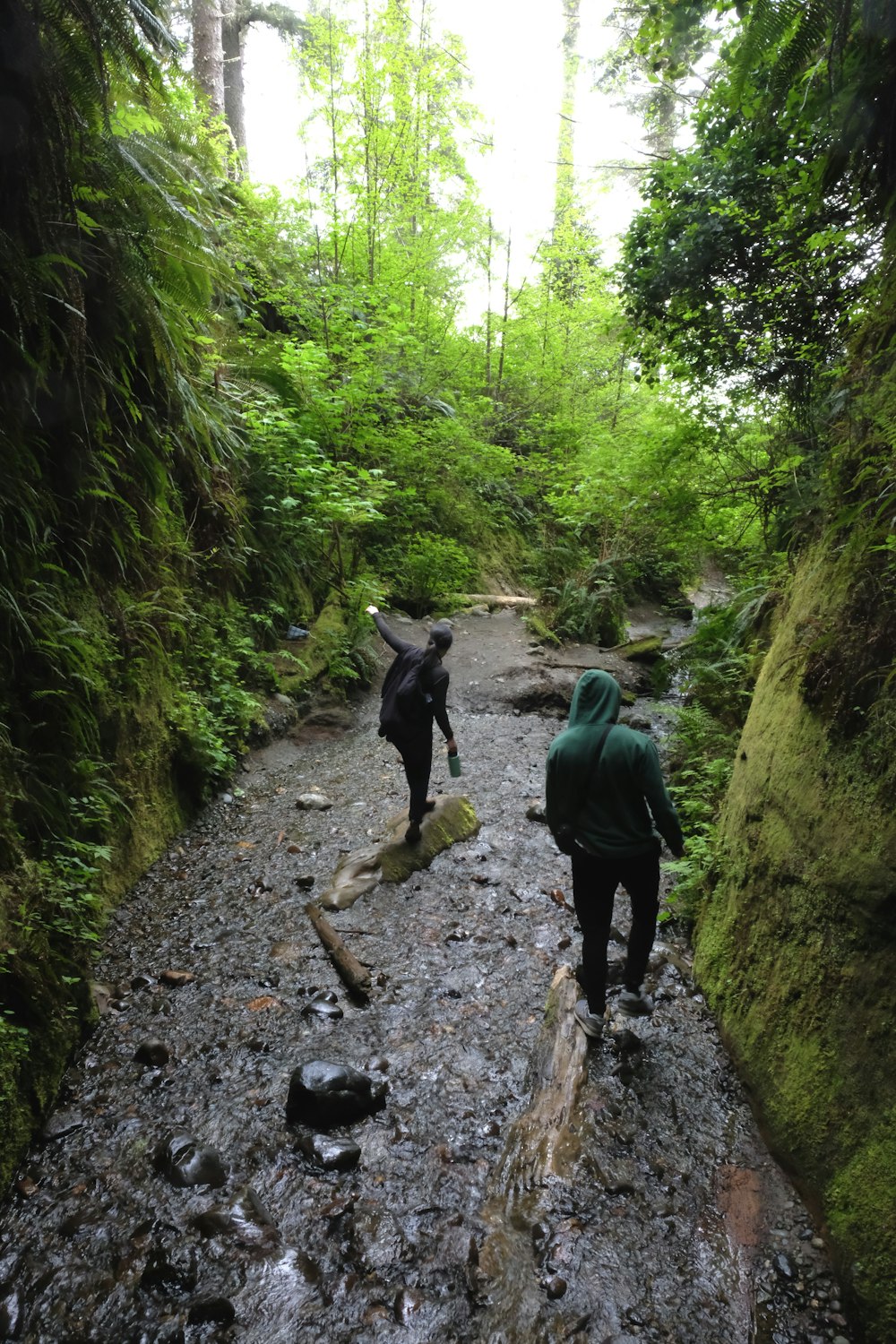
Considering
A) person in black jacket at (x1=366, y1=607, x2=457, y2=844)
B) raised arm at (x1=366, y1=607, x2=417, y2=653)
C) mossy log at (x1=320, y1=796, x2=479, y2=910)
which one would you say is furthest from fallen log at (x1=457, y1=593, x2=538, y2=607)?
person in black jacket at (x1=366, y1=607, x2=457, y2=844)

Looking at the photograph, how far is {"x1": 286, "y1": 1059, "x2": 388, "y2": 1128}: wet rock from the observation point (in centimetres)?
302

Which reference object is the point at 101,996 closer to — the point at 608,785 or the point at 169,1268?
the point at 169,1268

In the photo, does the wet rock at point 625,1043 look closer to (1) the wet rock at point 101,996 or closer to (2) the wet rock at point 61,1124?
(2) the wet rock at point 61,1124

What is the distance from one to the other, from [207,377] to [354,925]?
6907 millimetres

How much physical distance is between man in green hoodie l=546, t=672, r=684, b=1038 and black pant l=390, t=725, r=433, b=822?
6.47 ft

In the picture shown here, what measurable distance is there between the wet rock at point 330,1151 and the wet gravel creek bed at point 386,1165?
0.06 feet

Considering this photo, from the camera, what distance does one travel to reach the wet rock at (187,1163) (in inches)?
106

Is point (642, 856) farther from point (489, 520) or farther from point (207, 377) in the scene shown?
point (489, 520)

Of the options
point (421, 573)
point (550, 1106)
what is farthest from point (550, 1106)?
point (421, 573)

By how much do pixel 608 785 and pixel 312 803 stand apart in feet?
13.6

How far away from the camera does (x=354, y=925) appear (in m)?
4.77

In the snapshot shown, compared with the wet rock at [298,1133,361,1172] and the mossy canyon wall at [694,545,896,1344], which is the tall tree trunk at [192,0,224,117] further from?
the wet rock at [298,1133,361,1172]

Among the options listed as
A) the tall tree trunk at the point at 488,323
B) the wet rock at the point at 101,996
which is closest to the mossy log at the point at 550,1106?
the wet rock at the point at 101,996

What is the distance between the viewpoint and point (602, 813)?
11.4 ft
